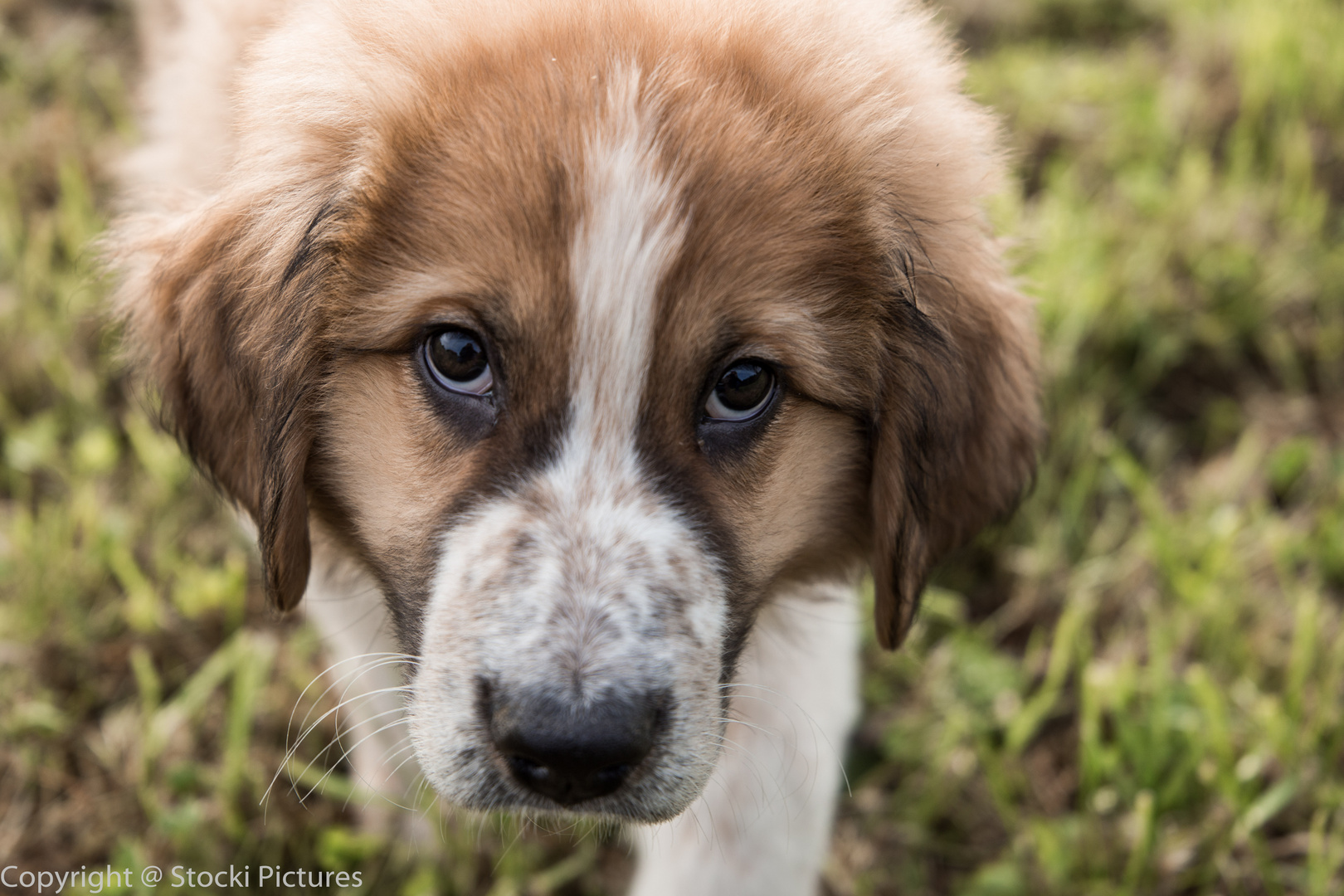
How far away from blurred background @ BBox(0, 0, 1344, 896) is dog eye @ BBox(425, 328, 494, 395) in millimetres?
1402

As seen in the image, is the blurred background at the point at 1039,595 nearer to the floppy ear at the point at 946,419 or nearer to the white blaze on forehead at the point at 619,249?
the floppy ear at the point at 946,419

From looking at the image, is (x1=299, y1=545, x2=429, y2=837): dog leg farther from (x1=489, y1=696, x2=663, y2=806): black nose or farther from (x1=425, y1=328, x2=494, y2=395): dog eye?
(x1=425, y1=328, x2=494, y2=395): dog eye

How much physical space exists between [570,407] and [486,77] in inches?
24.1

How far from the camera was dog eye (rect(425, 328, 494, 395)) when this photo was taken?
199cm

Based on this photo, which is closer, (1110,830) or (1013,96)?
(1110,830)

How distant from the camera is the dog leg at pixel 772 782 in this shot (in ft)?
8.29

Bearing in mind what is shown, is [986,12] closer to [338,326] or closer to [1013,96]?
[1013,96]

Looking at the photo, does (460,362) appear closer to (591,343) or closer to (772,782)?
(591,343)

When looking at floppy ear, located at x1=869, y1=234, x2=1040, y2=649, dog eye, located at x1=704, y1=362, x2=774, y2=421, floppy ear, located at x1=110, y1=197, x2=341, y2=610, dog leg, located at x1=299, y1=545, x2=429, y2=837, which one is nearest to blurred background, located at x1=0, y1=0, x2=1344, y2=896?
dog leg, located at x1=299, y1=545, x2=429, y2=837

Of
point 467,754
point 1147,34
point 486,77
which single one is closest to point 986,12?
point 1147,34

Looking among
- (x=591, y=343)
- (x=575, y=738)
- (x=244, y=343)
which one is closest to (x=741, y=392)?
(x=591, y=343)

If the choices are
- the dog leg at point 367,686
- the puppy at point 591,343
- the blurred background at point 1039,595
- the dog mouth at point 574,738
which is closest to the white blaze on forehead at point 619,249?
the puppy at point 591,343

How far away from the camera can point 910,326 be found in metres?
2.20

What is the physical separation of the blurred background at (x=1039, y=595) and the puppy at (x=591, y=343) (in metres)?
0.71
